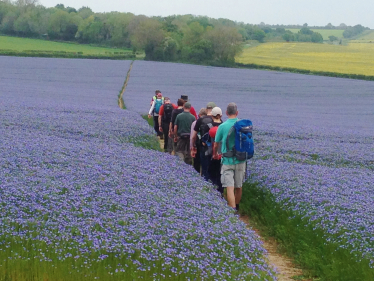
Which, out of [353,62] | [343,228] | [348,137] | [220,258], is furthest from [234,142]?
[353,62]

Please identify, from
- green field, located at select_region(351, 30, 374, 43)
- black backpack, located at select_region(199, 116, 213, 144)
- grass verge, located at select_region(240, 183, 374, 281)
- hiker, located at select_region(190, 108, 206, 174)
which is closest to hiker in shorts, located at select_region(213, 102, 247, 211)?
grass verge, located at select_region(240, 183, 374, 281)

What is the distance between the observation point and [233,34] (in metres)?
82.2

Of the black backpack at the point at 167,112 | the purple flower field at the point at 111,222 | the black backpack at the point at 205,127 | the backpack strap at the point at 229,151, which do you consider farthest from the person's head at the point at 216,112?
the black backpack at the point at 167,112

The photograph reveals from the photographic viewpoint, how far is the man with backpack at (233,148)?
28.4 feet

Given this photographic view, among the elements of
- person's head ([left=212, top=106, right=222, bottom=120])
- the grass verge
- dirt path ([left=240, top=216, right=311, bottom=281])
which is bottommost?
dirt path ([left=240, top=216, right=311, bottom=281])

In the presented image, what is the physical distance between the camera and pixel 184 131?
12.3 meters

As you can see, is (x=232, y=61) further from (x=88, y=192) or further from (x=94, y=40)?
(x=88, y=192)

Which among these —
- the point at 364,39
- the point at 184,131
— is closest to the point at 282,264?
the point at 184,131

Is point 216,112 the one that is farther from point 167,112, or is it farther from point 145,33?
point 145,33

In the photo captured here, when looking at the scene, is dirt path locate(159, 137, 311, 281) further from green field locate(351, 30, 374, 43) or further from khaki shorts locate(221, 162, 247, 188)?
green field locate(351, 30, 374, 43)

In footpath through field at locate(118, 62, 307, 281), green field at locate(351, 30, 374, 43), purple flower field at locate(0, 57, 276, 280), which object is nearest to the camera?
purple flower field at locate(0, 57, 276, 280)

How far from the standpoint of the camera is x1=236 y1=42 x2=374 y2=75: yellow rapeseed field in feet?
232

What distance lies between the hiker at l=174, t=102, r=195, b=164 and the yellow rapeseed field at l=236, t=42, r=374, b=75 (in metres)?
57.7

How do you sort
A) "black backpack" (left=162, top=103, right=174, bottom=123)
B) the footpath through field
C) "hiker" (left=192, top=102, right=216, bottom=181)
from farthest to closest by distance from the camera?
1. "black backpack" (left=162, top=103, right=174, bottom=123)
2. "hiker" (left=192, top=102, right=216, bottom=181)
3. the footpath through field
